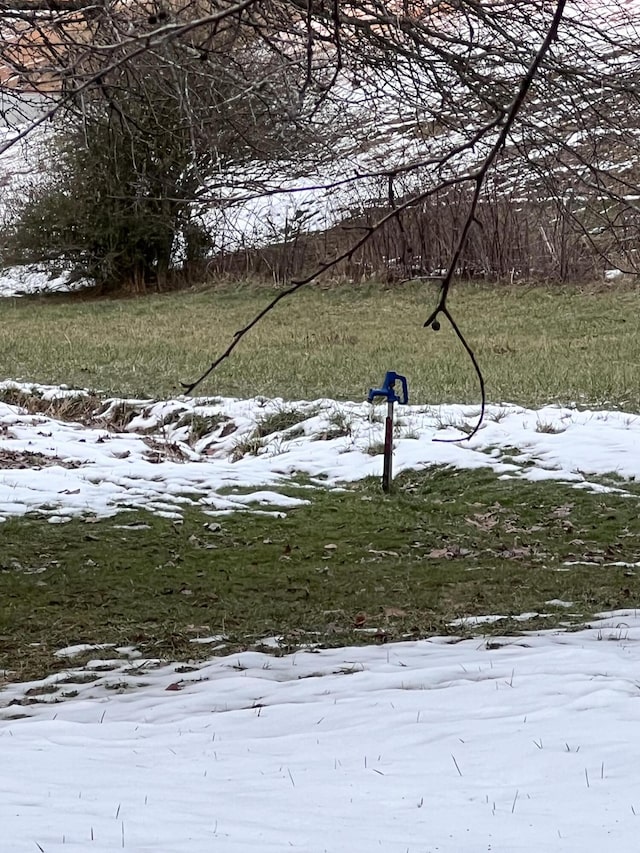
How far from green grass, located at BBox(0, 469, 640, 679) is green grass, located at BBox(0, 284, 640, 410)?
3.29m

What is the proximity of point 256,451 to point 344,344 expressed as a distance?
6.01 m

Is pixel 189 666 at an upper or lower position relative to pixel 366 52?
lower

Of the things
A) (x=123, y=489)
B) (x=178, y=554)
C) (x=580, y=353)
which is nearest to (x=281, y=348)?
(x=580, y=353)

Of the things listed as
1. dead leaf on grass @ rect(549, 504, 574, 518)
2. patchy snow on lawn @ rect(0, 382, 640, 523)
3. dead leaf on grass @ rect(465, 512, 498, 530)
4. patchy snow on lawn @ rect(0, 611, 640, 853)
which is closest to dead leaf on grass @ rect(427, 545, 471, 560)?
dead leaf on grass @ rect(465, 512, 498, 530)

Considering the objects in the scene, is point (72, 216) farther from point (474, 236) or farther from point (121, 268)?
point (474, 236)

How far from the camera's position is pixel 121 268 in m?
24.9

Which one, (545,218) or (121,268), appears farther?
(121,268)

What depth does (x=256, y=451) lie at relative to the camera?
9.84 meters

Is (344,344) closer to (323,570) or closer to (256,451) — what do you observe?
(256,451)

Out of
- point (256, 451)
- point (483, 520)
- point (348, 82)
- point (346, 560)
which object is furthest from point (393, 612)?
point (256, 451)

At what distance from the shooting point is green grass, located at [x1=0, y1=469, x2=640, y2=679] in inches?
214

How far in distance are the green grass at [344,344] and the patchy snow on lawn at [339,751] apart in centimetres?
661

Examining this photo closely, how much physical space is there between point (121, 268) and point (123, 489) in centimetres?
1766

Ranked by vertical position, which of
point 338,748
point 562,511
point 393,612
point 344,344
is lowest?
point 393,612
